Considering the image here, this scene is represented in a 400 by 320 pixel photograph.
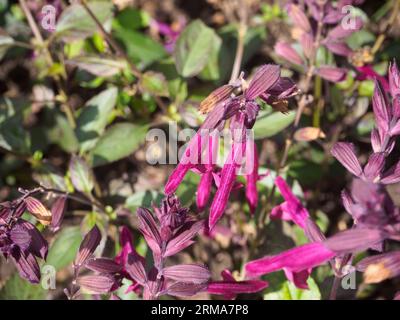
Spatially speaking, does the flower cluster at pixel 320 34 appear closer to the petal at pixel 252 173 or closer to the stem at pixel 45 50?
the petal at pixel 252 173

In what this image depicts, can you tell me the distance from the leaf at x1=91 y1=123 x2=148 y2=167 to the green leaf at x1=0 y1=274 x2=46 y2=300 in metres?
0.52

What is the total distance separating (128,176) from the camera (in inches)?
99.7

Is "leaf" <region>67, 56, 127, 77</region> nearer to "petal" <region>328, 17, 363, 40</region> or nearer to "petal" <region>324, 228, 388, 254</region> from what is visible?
"petal" <region>328, 17, 363, 40</region>

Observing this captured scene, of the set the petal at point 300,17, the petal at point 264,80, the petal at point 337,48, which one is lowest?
the petal at point 264,80

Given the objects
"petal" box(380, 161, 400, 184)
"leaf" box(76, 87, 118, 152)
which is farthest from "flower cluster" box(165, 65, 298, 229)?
"leaf" box(76, 87, 118, 152)

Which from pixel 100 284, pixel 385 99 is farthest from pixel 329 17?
pixel 100 284

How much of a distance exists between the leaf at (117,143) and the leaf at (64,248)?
0.28 m

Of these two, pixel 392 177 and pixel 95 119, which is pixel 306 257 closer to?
pixel 392 177

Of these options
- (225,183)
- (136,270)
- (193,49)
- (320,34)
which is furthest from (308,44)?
(136,270)

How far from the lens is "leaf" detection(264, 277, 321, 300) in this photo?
5.56 ft

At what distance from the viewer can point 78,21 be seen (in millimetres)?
2121

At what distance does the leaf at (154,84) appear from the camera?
2039mm

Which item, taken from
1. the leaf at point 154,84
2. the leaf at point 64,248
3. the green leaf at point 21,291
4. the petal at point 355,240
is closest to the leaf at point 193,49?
the leaf at point 154,84
